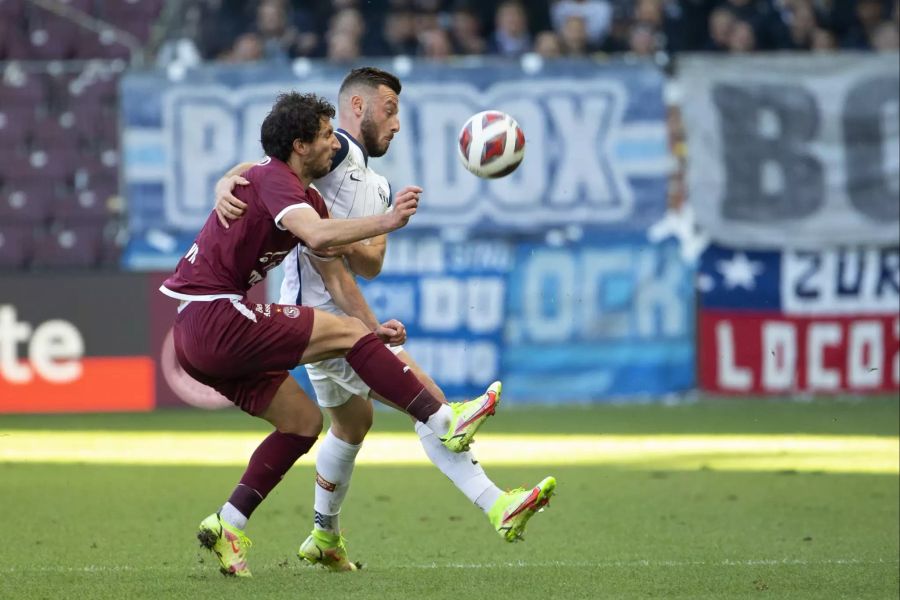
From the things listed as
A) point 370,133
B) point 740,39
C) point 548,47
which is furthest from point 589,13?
point 370,133

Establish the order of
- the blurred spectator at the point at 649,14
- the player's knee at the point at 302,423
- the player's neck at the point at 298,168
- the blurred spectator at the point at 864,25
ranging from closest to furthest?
the player's neck at the point at 298,168
the player's knee at the point at 302,423
the blurred spectator at the point at 649,14
the blurred spectator at the point at 864,25

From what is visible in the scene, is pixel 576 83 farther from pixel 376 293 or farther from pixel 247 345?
pixel 247 345

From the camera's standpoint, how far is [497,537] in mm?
7781

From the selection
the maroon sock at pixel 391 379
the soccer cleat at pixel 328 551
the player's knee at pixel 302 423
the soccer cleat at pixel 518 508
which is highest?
the maroon sock at pixel 391 379

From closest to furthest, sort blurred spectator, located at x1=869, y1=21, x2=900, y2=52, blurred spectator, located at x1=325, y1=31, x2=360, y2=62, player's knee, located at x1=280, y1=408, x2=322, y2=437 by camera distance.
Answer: player's knee, located at x1=280, y1=408, x2=322, y2=437 → blurred spectator, located at x1=325, y1=31, x2=360, y2=62 → blurred spectator, located at x1=869, y1=21, x2=900, y2=52

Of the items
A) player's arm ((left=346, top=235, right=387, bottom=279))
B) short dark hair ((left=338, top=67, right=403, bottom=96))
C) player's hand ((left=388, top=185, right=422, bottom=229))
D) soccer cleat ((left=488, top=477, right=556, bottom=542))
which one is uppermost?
short dark hair ((left=338, top=67, right=403, bottom=96))

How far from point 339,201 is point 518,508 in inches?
68.6

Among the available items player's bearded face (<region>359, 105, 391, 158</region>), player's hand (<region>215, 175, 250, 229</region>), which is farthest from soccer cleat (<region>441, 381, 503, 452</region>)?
player's bearded face (<region>359, 105, 391, 158</region>)

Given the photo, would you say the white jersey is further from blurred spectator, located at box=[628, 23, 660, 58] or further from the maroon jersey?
blurred spectator, located at box=[628, 23, 660, 58]

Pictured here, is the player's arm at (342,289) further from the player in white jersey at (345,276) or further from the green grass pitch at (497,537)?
the green grass pitch at (497,537)

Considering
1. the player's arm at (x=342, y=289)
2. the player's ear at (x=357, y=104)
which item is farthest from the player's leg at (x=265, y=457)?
the player's ear at (x=357, y=104)

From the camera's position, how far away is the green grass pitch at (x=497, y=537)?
20.4ft

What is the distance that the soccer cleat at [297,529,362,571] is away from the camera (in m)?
6.75

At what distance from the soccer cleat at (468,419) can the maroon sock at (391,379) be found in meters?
0.13
